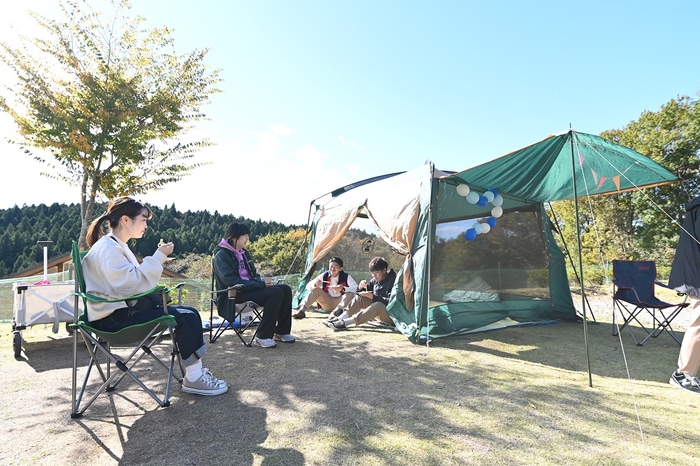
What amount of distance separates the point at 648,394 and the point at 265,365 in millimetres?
2667

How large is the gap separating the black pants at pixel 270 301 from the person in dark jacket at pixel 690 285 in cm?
304

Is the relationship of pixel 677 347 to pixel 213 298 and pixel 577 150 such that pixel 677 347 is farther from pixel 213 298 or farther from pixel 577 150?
pixel 213 298

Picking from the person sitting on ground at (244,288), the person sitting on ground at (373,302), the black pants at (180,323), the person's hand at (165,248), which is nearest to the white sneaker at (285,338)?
the person sitting on ground at (244,288)

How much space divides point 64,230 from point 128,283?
22.5 meters

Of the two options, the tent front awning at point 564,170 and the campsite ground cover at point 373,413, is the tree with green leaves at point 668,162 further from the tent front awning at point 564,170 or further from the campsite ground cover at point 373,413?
the campsite ground cover at point 373,413

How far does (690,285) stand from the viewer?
2.72 m

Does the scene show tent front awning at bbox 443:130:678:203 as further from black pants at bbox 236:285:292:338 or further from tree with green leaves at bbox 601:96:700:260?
tree with green leaves at bbox 601:96:700:260

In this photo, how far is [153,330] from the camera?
6.87 feet

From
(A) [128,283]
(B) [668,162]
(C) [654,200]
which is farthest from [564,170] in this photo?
(B) [668,162]

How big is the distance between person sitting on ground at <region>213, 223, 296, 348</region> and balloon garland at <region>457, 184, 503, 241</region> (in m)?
2.22

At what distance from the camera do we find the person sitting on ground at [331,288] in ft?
17.4

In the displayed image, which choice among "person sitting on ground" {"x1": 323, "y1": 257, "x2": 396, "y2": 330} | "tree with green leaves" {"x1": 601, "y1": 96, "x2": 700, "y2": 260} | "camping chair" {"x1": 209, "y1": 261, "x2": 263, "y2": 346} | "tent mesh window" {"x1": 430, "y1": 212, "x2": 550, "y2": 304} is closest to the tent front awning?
"tent mesh window" {"x1": 430, "y1": 212, "x2": 550, "y2": 304}

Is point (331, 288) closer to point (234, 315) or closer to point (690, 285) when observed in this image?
point (234, 315)

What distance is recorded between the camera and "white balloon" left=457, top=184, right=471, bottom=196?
4.30m
